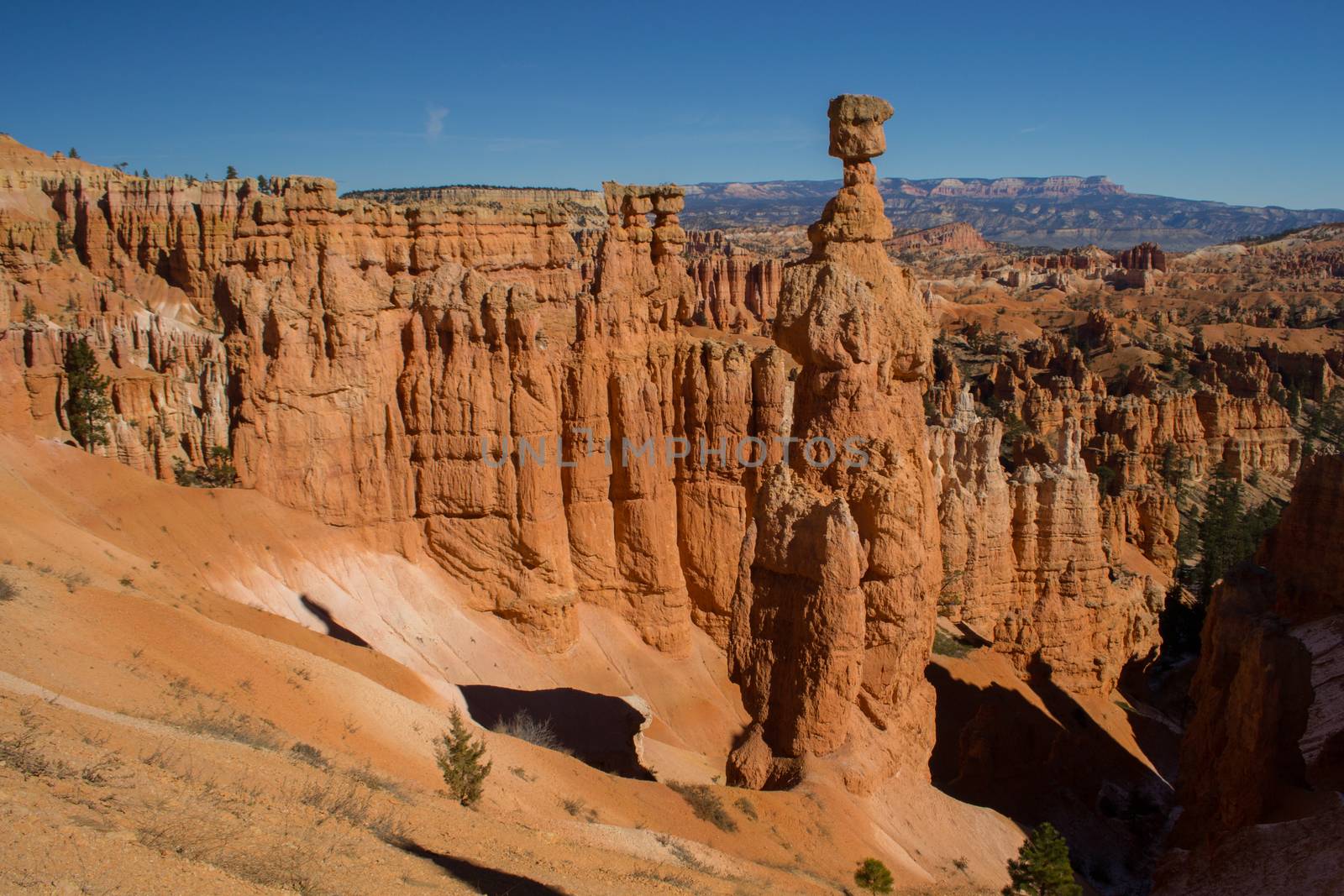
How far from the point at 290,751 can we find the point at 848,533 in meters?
8.64

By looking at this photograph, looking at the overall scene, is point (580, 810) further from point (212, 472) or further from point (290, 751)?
point (212, 472)

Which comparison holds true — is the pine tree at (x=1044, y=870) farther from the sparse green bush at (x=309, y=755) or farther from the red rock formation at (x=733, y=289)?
the red rock formation at (x=733, y=289)

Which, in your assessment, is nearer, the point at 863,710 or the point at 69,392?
the point at 863,710

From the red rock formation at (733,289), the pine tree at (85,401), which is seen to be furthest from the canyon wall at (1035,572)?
the red rock formation at (733,289)

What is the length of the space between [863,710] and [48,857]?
43.7 ft

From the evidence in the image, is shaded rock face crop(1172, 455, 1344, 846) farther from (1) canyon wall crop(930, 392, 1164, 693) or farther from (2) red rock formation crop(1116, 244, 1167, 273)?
(2) red rock formation crop(1116, 244, 1167, 273)

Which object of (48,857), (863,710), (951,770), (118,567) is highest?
(48,857)

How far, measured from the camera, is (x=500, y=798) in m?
14.0

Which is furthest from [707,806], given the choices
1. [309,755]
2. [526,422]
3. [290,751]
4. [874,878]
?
[526,422]

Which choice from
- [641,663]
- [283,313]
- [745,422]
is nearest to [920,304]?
[745,422]

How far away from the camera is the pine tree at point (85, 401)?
2541 cm

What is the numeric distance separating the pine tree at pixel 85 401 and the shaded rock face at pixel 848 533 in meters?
18.0

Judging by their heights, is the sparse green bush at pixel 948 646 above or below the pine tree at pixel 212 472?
below

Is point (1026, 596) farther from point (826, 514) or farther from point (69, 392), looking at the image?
point (69, 392)
